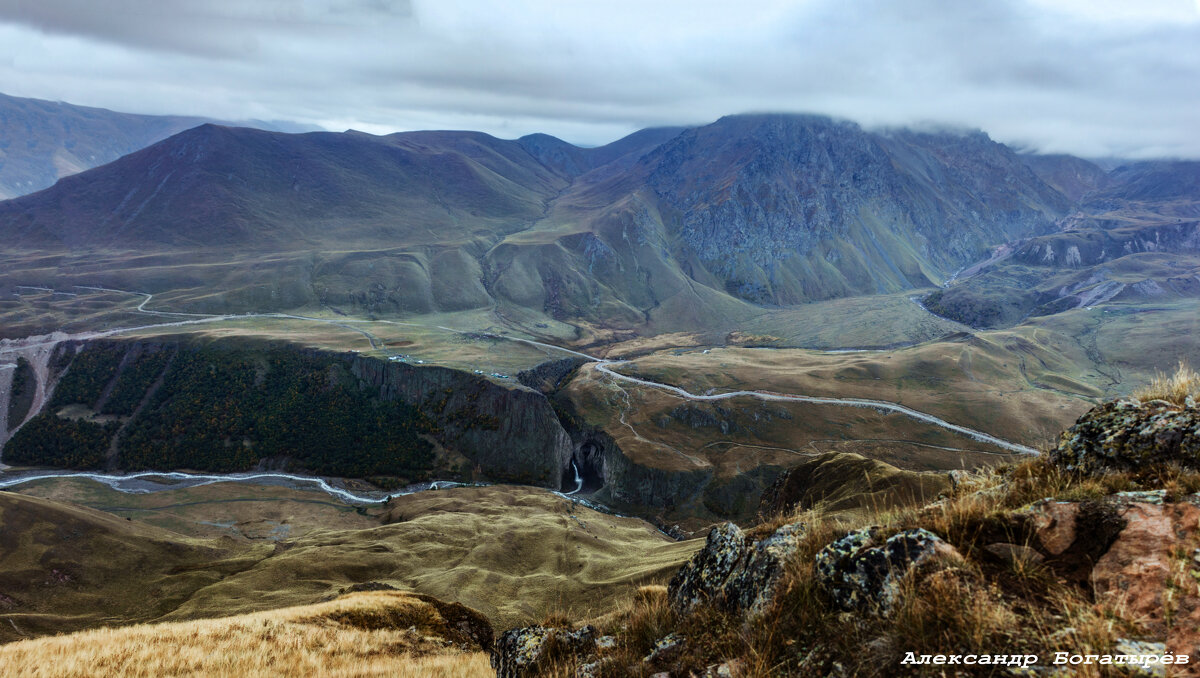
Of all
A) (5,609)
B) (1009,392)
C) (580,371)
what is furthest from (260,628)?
(1009,392)

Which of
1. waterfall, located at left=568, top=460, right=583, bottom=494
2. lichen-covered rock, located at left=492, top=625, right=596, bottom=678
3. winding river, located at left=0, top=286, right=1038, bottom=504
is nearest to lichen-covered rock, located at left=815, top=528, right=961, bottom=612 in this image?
lichen-covered rock, located at left=492, top=625, right=596, bottom=678

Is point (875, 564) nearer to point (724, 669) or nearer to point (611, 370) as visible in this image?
point (724, 669)

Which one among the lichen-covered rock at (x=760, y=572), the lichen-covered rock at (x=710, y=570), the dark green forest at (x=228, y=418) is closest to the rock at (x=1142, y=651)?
the lichen-covered rock at (x=760, y=572)

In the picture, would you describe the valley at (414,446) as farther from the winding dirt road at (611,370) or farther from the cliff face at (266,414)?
the winding dirt road at (611,370)

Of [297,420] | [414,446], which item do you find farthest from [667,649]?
[297,420]

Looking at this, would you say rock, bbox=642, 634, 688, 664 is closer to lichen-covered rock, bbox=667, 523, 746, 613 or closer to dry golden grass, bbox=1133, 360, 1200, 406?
lichen-covered rock, bbox=667, 523, 746, 613

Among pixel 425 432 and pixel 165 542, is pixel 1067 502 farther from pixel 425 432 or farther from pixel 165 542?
pixel 425 432

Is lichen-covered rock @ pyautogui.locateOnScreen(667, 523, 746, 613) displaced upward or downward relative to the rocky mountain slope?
downward
